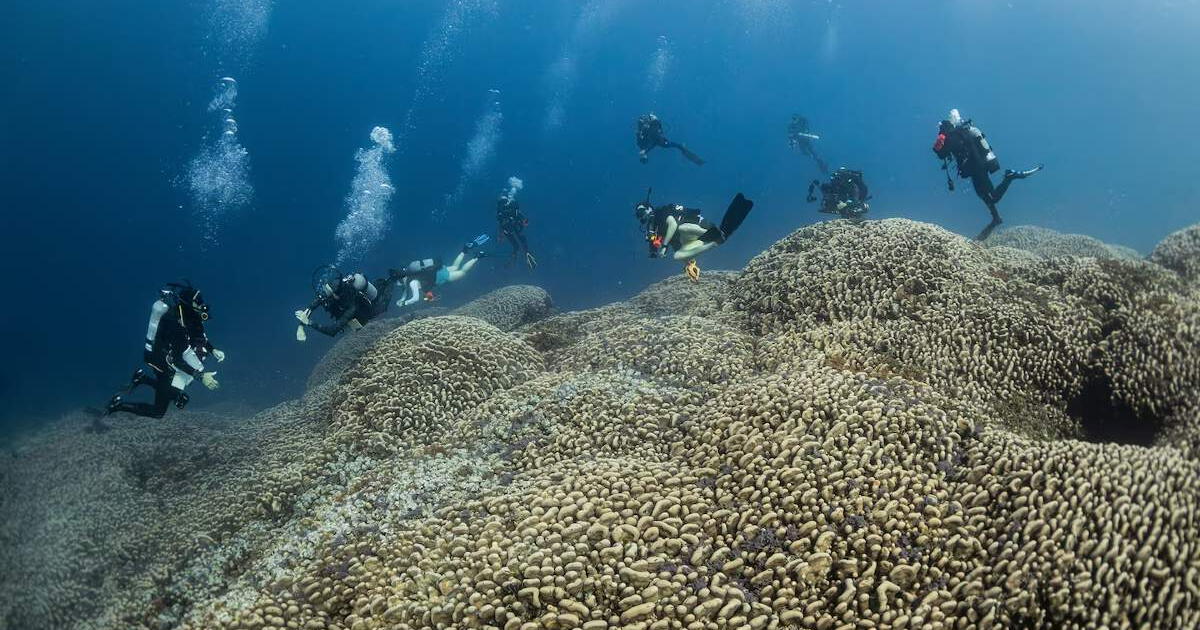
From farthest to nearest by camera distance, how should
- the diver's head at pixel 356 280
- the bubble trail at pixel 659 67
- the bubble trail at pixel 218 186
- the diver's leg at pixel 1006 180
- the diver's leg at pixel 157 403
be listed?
the bubble trail at pixel 659 67, the bubble trail at pixel 218 186, the diver's leg at pixel 1006 180, the diver's head at pixel 356 280, the diver's leg at pixel 157 403

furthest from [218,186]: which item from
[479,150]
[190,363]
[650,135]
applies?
[190,363]

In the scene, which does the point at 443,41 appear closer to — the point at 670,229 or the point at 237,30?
the point at 237,30

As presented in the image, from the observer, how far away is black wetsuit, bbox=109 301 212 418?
340 inches

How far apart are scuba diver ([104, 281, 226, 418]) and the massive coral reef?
3.44 feet

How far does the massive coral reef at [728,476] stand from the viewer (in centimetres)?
332

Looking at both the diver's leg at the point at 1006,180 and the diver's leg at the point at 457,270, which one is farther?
the diver's leg at the point at 457,270

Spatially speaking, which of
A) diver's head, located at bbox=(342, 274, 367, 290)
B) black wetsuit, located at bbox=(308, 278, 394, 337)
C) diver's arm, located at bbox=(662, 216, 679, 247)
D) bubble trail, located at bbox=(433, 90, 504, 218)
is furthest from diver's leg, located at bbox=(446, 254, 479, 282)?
bubble trail, located at bbox=(433, 90, 504, 218)

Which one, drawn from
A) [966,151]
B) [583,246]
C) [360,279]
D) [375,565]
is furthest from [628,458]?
[583,246]

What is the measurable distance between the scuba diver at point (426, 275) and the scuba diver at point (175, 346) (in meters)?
4.15

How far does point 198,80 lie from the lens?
81.9m

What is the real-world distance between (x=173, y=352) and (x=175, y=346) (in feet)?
0.34

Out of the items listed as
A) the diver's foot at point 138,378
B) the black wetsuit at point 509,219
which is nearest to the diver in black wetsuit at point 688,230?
the diver's foot at point 138,378

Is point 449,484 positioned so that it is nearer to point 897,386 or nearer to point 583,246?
point 897,386

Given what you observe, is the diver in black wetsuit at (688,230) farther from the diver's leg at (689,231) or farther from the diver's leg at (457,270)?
the diver's leg at (457,270)
